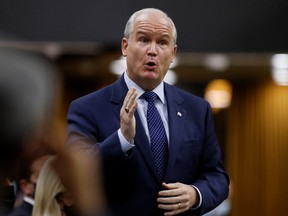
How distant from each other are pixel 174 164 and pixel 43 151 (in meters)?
1.47

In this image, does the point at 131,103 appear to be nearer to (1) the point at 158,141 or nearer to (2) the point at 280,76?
(1) the point at 158,141

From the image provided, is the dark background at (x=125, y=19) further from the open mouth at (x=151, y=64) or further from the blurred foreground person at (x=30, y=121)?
the blurred foreground person at (x=30, y=121)

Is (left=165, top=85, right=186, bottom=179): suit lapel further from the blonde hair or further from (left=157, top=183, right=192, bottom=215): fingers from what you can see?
the blonde hair

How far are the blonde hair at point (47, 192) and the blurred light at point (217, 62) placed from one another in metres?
6.81

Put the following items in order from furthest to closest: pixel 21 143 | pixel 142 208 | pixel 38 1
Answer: pixel 38 1 < pixel 142 208 < pixel 21 143

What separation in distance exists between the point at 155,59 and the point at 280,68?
711 centimetres

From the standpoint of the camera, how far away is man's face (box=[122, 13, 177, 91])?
2.81 meters

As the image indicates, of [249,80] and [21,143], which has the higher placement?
[249,80]

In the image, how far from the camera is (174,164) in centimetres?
279

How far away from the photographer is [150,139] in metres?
2.80

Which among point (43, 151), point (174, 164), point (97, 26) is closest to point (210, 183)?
point (174, 164)

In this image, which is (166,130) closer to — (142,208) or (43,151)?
(142,208)

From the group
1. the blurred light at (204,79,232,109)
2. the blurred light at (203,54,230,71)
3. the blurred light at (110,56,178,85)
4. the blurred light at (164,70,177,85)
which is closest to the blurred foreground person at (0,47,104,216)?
the blurred light at (203,54,230,71)

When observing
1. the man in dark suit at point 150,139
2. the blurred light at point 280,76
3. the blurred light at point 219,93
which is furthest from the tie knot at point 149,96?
the blurred light at point 219,93
